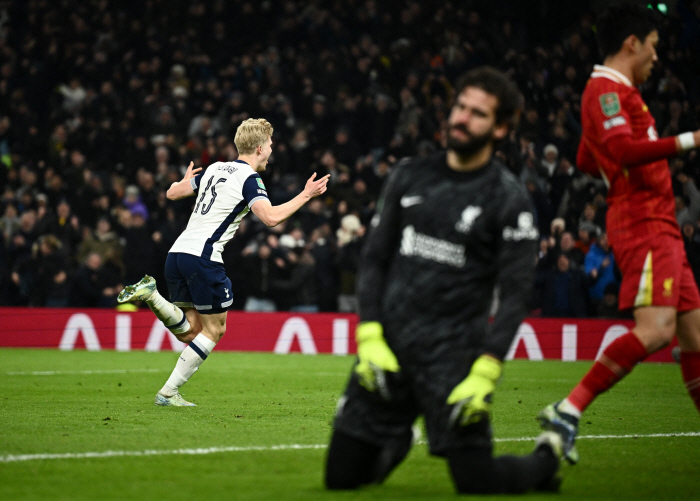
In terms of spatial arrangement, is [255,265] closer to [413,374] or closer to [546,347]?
[546,347]

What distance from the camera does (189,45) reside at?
2120cm

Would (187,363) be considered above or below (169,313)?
below

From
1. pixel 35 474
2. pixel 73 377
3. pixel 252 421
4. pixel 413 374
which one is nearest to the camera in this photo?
pixel 413 374

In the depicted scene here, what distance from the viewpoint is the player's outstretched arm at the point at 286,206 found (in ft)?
24.4

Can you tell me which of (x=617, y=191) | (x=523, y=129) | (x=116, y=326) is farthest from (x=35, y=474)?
(x=523, y=129)

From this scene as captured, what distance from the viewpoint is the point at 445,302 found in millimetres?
4164

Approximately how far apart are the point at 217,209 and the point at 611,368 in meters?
4.05

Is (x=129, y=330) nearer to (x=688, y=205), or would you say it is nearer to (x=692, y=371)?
(x=688, y=205)

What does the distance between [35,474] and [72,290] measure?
12370mm

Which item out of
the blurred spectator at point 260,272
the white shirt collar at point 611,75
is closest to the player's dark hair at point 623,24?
the white shirt collar at point 611,75

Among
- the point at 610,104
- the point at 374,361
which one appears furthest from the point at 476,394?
the point at 610,104

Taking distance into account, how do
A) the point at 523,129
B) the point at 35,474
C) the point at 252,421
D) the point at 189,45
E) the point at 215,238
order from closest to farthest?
the point at 35,474 < the point at 252,421 < the point at 215,238 < the point at 523,129 < the point at 189,45

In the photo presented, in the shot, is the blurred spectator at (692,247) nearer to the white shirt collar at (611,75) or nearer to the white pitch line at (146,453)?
the white shirt collar at (611,75)

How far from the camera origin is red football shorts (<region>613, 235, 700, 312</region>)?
504 centimetres
